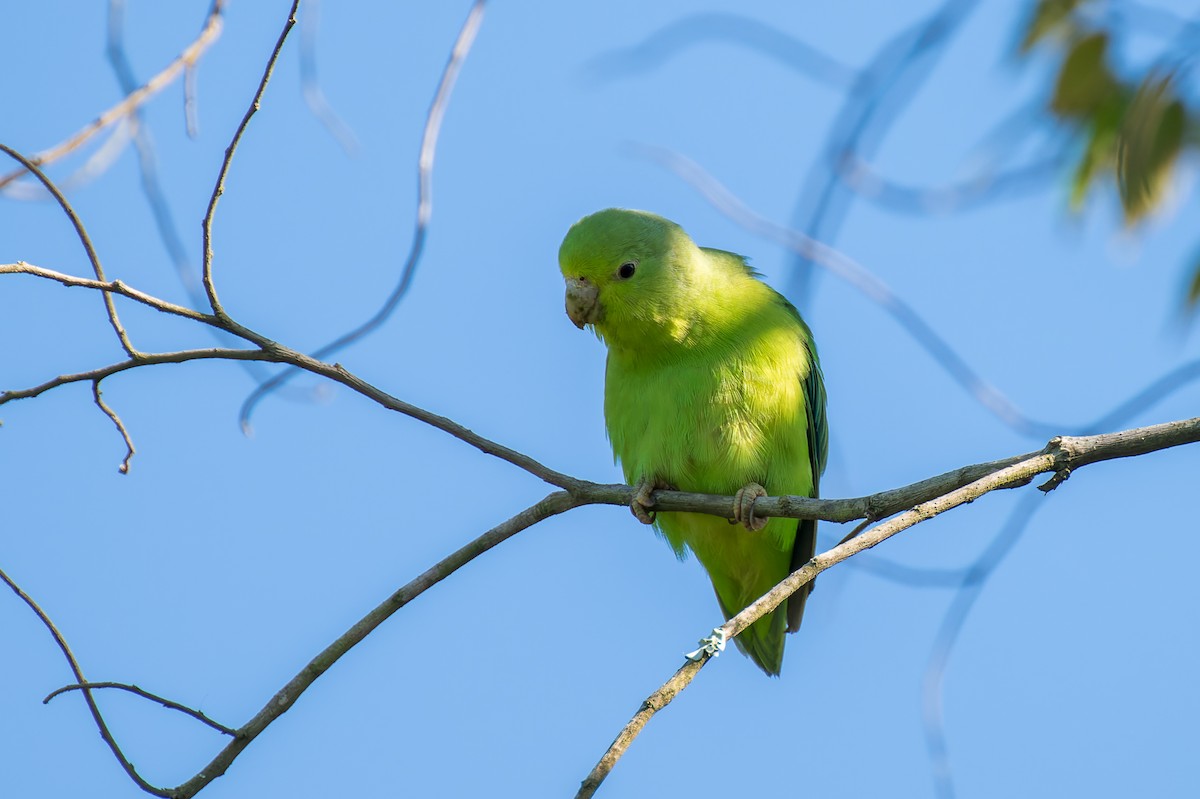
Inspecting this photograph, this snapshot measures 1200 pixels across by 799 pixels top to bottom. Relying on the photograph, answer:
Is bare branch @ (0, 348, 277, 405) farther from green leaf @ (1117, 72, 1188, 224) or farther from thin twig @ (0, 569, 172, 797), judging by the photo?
green leaf @ (1117, 72, 1188, 224)

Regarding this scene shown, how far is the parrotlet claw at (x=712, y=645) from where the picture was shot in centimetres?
224

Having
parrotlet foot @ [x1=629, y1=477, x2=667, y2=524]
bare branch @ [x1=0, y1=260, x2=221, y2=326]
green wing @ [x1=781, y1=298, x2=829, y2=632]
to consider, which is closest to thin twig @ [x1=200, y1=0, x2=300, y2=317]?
bare branch @ [x1=0, y1=260, x2=221, y2=326]

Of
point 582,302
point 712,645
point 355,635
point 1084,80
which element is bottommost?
point 712,645

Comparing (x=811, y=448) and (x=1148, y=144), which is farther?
(x=811, y=448)

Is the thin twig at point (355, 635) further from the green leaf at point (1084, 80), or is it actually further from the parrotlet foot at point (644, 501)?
the green leaf at point (1084, 80)

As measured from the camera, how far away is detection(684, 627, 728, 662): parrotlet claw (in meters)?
2.24

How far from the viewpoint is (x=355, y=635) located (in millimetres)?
2713

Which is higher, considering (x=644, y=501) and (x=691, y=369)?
(x=691, y=369)

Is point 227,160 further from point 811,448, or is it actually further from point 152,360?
point 811,448

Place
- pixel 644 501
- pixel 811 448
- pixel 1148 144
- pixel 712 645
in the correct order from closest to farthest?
1. pixel 712 645
2. pixel 1148 144
3. pixel 644 501
4. pixel 811 448

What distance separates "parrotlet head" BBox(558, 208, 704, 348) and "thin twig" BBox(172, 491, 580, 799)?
144 cm

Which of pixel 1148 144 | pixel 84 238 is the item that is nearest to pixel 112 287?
pixel 84 238

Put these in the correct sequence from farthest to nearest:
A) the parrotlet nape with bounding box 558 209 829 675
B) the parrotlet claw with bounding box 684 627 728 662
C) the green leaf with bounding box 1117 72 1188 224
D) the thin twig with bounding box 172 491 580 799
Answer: the parrotlet nape with bounding box 558 209 829 675, the green leaf with bounding box 1117 72 1188 224, the thin twig with bounding box 172 491 580 799, the parrotlet claw with bounding box 684 627 728 662

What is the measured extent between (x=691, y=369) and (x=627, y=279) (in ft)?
1.44
